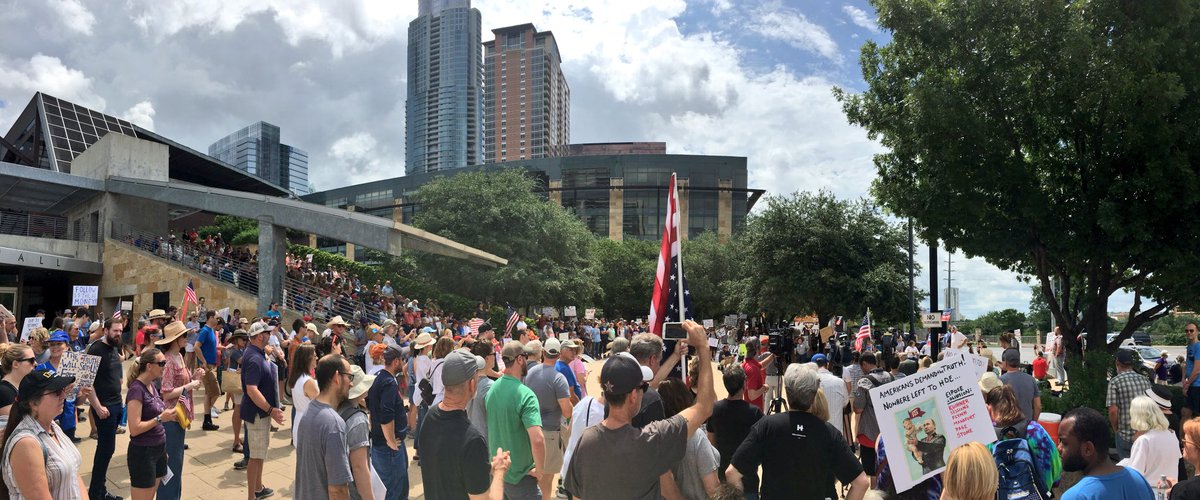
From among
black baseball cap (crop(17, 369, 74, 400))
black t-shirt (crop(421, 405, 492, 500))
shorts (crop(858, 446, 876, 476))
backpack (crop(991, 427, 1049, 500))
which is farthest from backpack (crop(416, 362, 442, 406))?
backpack (crop(991, 427, 1049, 500))

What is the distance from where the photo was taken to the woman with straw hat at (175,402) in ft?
18.6

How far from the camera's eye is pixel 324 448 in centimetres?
387

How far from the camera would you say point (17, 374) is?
545cm

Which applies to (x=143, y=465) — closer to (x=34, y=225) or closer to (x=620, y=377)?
(x=620, y=377)

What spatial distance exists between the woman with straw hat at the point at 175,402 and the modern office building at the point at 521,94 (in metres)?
141

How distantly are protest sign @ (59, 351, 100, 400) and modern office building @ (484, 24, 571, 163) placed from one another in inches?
5576

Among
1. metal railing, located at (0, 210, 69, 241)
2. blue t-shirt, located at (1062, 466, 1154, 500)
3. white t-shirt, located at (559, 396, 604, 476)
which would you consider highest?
metal railing, located at (0, 210, 69, 241)

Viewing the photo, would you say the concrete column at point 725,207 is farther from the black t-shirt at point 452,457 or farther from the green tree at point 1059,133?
the black t-shirt at point 452,457

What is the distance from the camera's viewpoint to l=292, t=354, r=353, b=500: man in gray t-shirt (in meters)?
3.84

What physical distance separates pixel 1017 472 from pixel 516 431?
10.3 feet

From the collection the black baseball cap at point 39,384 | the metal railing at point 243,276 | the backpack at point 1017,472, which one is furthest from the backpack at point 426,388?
the metal railing at point 243,276

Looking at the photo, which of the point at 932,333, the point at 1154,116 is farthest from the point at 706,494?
the point at 932,333

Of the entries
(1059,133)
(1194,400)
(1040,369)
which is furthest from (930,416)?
(1040,369)

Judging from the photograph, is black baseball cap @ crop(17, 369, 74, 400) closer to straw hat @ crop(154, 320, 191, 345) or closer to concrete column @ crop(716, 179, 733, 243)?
straw hat @ crop(154, 320, 191, 345)
